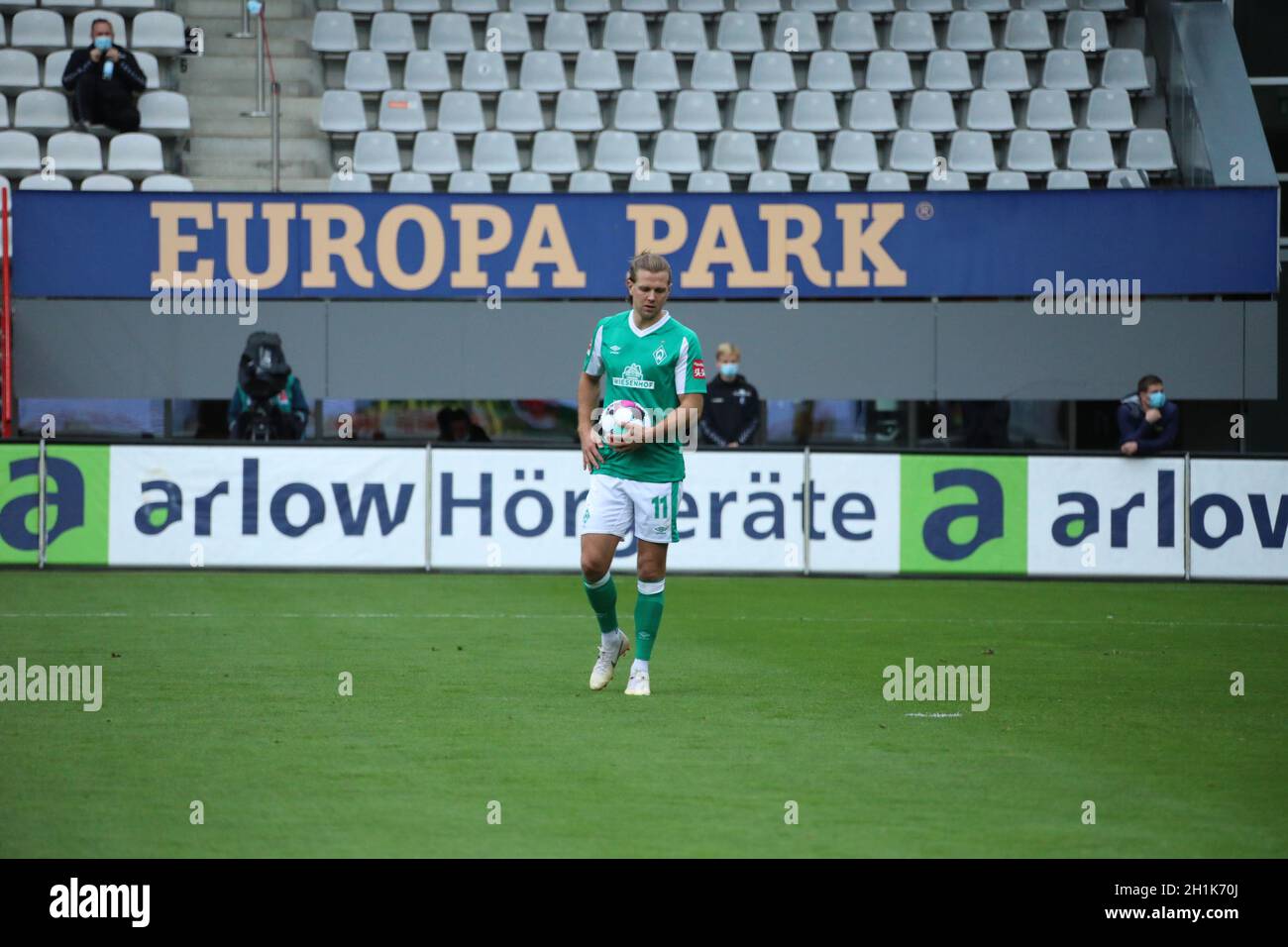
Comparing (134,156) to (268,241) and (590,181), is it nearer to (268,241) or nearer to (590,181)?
(268,241)

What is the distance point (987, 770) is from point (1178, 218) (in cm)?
1324

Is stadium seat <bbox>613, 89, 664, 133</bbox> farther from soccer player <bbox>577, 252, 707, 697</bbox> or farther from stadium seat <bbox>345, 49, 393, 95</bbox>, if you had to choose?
soccer player <bbox>577, 252, 707, 697</bbox>

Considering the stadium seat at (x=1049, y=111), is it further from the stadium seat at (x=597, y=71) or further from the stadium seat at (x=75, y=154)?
the stadium seat at (x=75, y=154)

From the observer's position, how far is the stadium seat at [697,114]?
69.2 feet

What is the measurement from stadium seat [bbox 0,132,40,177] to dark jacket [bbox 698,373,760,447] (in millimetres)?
8793

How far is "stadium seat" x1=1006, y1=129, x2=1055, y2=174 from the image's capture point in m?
20.9

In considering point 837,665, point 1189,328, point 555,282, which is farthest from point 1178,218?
point 837,665

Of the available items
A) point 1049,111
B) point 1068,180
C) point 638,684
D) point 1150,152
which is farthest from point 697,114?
point 638,684

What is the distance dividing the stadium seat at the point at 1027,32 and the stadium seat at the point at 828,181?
4.08 m

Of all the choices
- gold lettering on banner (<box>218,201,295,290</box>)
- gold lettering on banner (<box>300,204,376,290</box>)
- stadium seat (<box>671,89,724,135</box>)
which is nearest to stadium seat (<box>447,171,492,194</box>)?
gold lettering on banner (<box>300,204,376,290</box>)

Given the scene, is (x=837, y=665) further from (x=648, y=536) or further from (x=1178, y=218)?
(x=1178, y=218)

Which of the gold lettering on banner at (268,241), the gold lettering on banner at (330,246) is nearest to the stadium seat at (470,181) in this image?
the gold lettering on banner at (330,246)

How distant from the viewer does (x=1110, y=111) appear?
2136 centimetres

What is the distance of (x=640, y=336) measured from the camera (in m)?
8.50
